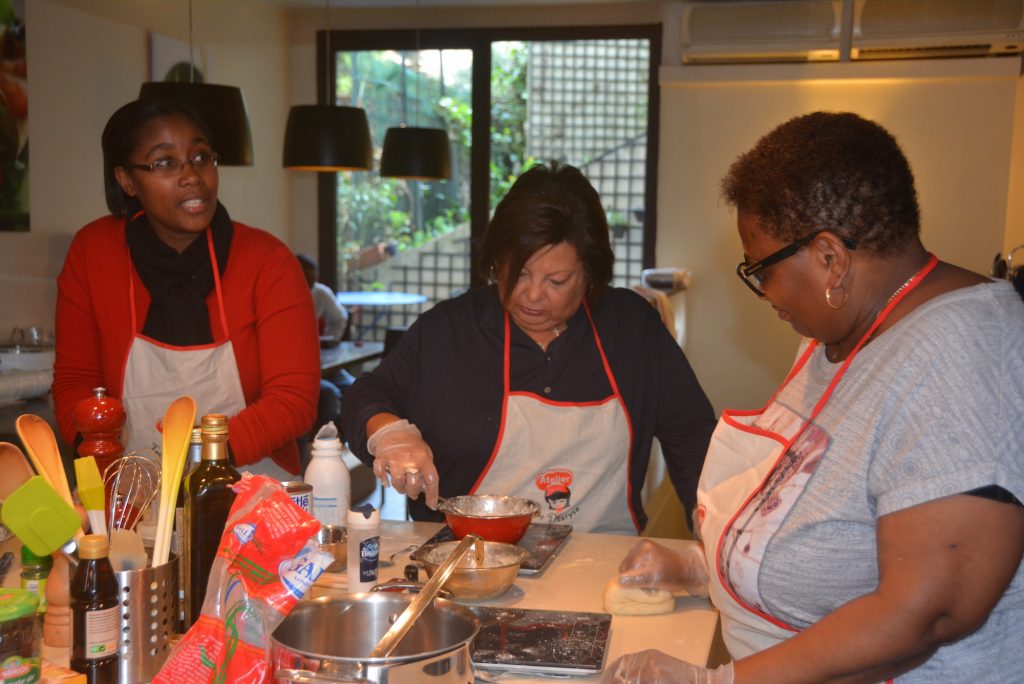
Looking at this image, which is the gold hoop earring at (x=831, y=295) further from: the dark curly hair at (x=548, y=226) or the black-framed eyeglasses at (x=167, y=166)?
the black-framed eyeglasses at (x=167, y=166)

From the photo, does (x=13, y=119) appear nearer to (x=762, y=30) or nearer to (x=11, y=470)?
(x=11, y=470)

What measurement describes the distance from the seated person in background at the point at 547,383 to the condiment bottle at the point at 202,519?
570 mm

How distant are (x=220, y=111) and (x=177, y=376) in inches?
79.4

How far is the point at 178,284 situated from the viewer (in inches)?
87.7

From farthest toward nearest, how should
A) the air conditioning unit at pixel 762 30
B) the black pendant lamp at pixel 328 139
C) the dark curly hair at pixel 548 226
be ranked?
the air conditioning unit at pixel 762 30, the black pendant lamp at pixel 328 139, the dark curly hair at pixel 548 226

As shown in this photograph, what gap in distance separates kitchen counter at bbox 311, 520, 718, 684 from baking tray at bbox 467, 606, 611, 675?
0.02m

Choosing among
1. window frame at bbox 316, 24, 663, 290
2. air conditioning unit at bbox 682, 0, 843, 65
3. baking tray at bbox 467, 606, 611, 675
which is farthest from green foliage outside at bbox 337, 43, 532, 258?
baking tray at bbox 467, 606, 611, 675

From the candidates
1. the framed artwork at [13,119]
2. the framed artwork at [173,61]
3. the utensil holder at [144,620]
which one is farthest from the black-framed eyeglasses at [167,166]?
the framed artwork at [173,61]

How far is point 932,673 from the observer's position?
3.73ft

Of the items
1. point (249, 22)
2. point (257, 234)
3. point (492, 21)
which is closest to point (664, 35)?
point (492, 21)

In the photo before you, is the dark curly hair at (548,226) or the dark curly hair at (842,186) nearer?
the dark curly hair at (842,186)

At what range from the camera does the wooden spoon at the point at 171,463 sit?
1.21m

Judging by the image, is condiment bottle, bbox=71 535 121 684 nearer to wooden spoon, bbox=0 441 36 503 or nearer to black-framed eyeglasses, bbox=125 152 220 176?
wooden spoon, bbox=0 441 36 503

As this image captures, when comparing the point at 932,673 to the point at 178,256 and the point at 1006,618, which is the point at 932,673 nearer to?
the point at 1006,618
